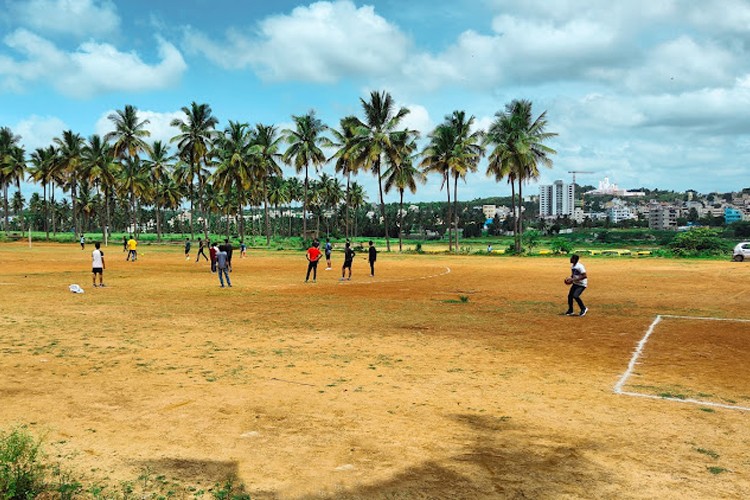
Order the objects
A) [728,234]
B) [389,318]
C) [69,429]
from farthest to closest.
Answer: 1. [728,234]
2. [389,318]
3. [69,429]

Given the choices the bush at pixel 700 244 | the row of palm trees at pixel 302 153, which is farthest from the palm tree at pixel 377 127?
the bush at pixel 700 244

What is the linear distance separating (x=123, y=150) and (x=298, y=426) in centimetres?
6625

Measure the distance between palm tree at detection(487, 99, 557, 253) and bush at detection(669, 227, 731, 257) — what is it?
1396cm

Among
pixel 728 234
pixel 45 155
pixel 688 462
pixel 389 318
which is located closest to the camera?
pixel 688 462

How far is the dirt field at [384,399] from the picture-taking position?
4953 mm

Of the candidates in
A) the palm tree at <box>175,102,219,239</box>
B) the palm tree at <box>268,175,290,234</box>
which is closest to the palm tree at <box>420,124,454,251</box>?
the palm tree at <box>175,102,219,239</box>

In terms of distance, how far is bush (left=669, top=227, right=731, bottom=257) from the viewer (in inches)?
1944

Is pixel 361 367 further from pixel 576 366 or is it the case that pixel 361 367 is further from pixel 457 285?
pixel 457 285

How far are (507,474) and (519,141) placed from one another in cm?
4834

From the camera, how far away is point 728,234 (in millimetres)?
108562

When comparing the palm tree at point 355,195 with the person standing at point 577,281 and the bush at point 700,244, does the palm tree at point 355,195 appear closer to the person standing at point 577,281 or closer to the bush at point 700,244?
the bush at point 700,244

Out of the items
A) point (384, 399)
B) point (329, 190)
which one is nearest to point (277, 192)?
point (329, 190)

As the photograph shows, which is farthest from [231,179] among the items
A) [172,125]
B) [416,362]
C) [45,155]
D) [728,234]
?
[728,234]

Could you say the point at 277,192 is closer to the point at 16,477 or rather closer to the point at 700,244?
the point at 700,244
